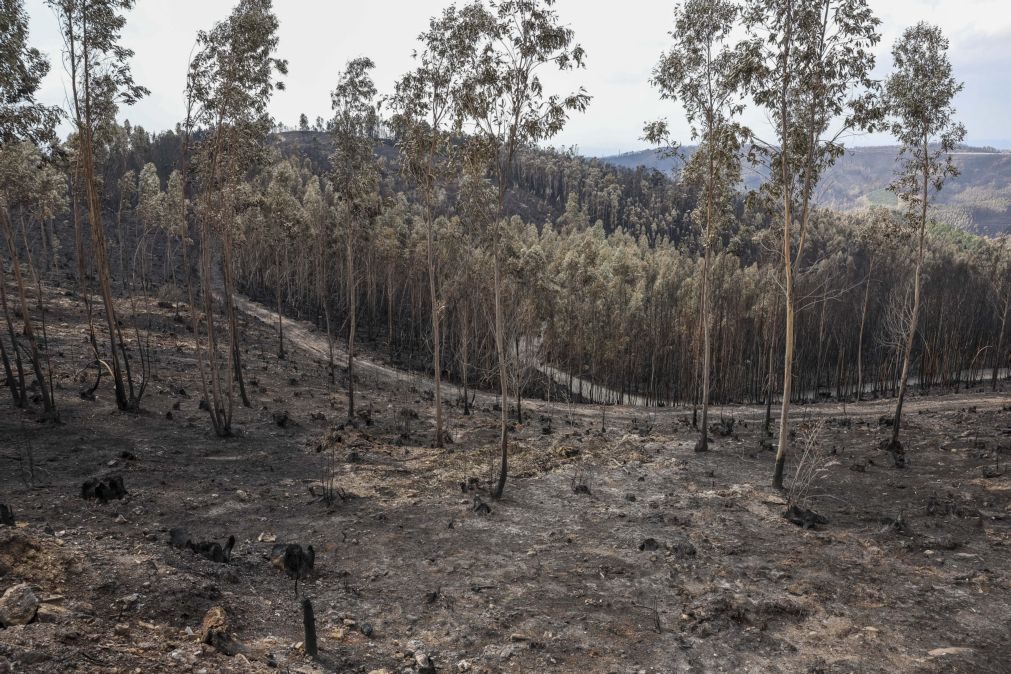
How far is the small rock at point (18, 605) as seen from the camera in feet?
22.6

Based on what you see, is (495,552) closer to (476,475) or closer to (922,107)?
(476,475)

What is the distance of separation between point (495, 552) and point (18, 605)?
808cm

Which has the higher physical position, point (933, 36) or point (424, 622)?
point (933, 36)

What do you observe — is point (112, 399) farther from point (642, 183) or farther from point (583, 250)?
point (642, 183)

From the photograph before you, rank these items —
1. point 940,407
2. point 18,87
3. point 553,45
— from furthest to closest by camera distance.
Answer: point 940,407 < point 18,87 < point 553,45

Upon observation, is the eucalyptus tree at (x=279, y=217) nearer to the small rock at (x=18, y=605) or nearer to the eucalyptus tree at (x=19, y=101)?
the eucalyptus tree at (x=19, y=101)

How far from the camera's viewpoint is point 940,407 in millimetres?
31438

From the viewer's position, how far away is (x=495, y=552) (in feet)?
41.4

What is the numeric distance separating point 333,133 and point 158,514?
17050 millimetres

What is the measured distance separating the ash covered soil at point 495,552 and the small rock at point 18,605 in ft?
0.47

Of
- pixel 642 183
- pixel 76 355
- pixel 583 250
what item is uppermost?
pixel 642 183

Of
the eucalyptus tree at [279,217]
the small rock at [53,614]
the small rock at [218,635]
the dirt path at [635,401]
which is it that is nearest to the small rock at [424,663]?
the small rock at [218,635]

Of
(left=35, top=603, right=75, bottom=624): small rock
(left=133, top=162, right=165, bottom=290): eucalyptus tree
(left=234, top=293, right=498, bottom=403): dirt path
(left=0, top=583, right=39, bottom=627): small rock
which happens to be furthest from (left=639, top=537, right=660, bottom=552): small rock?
(left=133, top=162, right=165, bottom=290): eucalyptus tree

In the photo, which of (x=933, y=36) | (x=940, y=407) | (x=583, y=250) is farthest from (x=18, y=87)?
(x=583, y=250)
